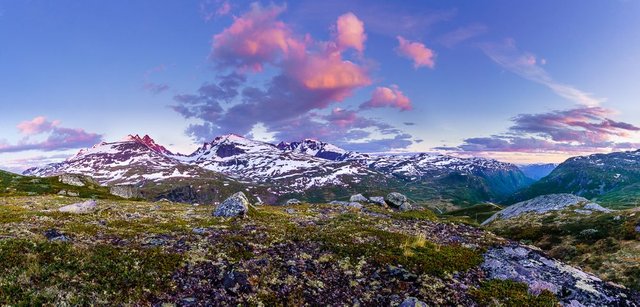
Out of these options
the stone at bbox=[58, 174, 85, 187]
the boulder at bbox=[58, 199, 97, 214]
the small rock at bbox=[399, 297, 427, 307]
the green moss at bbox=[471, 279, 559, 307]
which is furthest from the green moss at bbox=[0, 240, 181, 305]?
the stone at bbox=[58, 174, 85, 187]

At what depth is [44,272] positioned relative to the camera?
13383 millimetres

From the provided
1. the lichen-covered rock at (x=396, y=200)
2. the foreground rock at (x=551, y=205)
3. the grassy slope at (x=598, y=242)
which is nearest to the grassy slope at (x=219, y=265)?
the grassy slope at (x=598, y=242)

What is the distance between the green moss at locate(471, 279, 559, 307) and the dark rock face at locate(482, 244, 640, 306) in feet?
1.89

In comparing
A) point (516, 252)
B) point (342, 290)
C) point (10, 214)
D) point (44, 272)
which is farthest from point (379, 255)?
point (10, 214)

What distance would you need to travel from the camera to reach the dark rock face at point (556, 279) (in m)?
16.3

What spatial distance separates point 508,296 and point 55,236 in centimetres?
2239

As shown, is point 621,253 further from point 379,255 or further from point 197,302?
point 197,302

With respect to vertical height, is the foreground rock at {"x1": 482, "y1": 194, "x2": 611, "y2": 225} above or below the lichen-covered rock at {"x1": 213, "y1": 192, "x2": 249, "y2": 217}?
below

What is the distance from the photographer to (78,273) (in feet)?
45.3

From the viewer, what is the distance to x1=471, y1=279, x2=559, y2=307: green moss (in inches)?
594

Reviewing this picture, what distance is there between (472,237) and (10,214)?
112 ft

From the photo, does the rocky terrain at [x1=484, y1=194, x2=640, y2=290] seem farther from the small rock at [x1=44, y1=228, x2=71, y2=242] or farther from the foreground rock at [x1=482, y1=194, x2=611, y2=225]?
the small rock at [x1=44, y1=228, x2=71, y2=242]

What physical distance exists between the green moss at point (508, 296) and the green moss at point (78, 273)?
13.5m

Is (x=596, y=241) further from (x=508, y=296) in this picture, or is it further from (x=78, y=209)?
(x=78, y=209)
